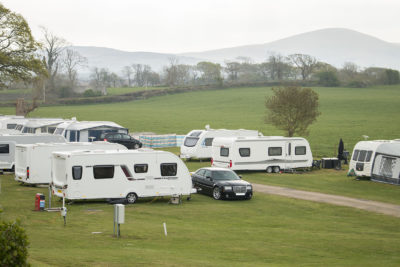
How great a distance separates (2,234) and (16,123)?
45.6 metres

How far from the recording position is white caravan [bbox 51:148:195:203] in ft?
69.2

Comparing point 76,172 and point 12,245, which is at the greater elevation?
point 12,245

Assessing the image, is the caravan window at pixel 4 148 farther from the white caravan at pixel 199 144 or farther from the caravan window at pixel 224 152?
the white caravan at pixel 199 144

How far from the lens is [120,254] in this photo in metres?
12.8

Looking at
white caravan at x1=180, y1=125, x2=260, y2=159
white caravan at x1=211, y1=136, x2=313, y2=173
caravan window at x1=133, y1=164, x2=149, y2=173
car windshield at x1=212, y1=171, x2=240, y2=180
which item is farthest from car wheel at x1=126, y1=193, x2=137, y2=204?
white caravan at x1=180, y1=125, x2=260, y2=159

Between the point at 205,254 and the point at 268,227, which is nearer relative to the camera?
the point at 205,254

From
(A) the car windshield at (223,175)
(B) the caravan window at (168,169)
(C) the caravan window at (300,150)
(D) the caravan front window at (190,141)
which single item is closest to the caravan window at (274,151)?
(C) the caravan window at (300,150)

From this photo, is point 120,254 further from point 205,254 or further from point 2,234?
point 2,234

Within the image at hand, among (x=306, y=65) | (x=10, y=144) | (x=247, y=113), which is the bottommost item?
(x=10, y=144)

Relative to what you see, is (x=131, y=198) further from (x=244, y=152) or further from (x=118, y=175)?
(x=244, y=152)

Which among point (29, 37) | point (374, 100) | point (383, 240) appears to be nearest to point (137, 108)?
point (374, 100)

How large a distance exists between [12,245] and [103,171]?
13.4 m

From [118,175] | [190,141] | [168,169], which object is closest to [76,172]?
[118,175]

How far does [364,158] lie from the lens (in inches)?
1198
